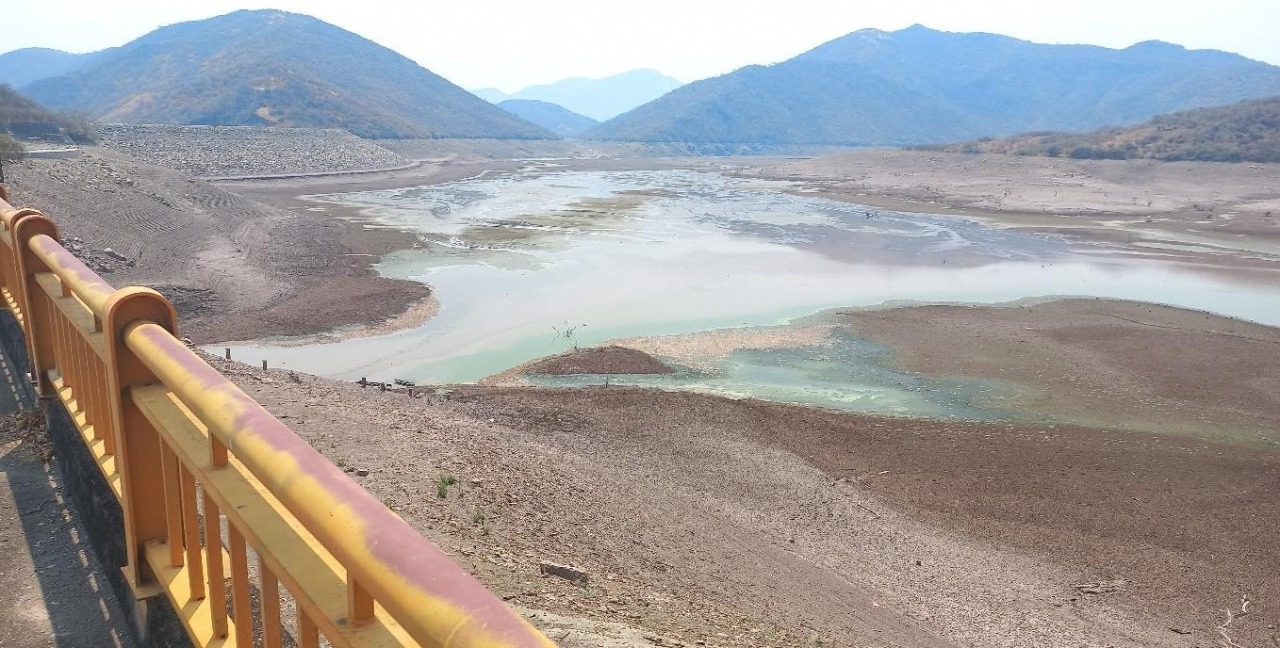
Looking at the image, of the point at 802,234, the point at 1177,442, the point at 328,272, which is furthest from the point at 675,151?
the point at 1177,442

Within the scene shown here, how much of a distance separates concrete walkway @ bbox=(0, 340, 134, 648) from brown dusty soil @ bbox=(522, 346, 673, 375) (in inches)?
607

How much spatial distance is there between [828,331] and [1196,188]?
187 feet

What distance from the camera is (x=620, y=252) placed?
4053 centimetres

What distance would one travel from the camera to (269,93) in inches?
4906

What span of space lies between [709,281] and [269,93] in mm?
113269

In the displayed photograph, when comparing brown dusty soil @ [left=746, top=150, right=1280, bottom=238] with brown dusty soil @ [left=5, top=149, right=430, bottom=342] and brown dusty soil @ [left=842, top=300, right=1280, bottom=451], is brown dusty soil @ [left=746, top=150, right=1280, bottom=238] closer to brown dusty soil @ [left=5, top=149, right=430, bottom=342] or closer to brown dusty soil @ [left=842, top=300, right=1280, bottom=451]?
brown dusty soil @ [left=842, top=300, right=1280, bottom=451]

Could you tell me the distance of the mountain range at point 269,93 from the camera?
402ft

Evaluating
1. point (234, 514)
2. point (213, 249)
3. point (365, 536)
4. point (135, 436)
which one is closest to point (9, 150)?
point (213, 249)

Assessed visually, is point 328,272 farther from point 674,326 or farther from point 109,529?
point 109,529

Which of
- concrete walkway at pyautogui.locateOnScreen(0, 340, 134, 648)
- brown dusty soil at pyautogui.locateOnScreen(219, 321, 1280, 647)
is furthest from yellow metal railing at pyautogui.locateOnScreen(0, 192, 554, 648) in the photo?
brown dusty soil at pyautogui.locateOnScreen(219, 321, 1280, 647)

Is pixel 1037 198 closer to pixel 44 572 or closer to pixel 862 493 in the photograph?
pixel 862 493

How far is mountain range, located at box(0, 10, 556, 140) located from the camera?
12250 cm

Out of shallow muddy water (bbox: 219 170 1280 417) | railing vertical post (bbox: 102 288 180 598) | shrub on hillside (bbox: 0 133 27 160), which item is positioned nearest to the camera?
railing vertical post (bbox: 102 288 180 598)

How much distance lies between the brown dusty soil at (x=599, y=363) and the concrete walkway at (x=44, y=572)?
15427 mm
